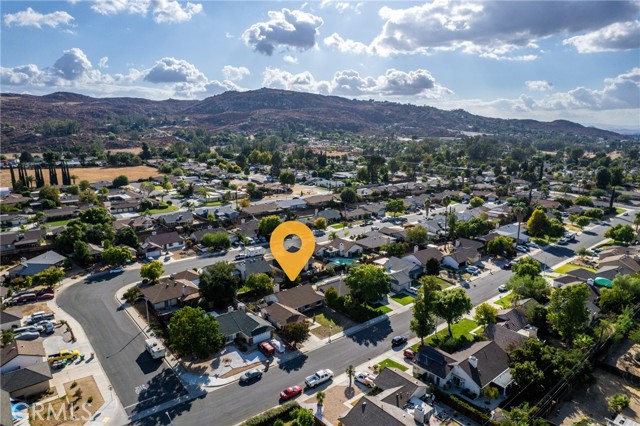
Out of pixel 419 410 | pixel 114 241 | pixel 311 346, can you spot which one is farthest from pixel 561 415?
pixel 114 241

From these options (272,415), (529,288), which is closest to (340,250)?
(529,288)

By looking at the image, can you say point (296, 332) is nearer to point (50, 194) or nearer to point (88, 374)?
point (88, 374)

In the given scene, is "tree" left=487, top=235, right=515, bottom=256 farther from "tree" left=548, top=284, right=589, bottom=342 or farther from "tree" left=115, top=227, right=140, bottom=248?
"tree" left=115, top=227, right=140, bottom=248

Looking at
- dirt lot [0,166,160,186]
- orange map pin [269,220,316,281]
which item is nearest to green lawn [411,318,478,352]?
orange map pin [269,220,316,281]

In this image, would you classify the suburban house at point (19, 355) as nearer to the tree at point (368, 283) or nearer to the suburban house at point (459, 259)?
the tree at point (368, 283)

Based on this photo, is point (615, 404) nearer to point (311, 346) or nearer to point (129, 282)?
point (311, 346)

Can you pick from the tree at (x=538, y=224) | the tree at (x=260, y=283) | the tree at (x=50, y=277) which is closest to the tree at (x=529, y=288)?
the tree at (x=260, y=283)
